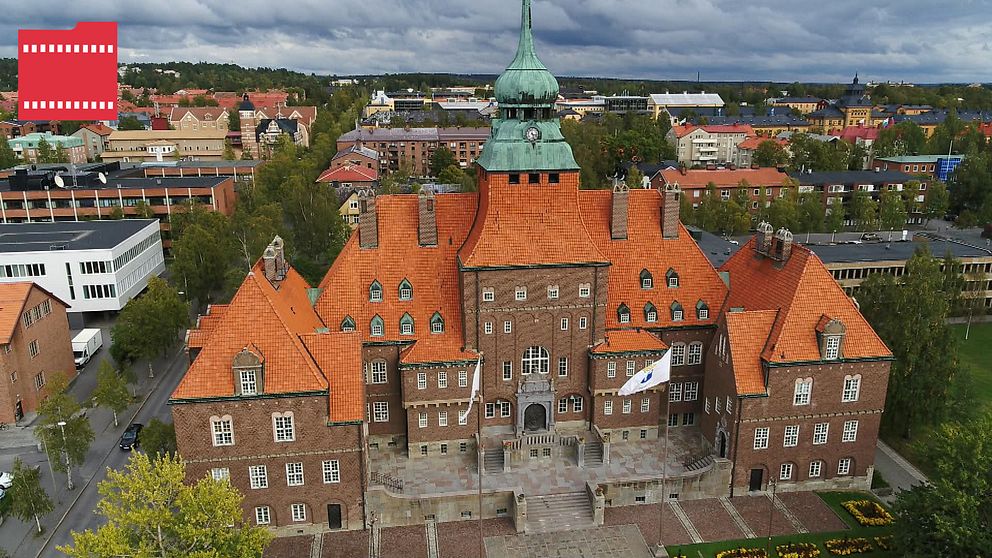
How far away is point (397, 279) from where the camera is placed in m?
56.6

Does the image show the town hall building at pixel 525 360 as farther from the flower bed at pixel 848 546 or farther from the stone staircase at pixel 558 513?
the flower bed at pixel 848 546

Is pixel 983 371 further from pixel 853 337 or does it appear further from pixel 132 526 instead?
pixel 132 526

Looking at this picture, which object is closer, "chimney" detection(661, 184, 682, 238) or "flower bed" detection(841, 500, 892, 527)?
"flower bed" detection(841, 500, 892, 527)

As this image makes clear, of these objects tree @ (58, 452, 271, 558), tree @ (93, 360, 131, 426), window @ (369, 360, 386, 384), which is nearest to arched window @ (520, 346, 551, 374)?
window @ (369, 360, 386, 384)

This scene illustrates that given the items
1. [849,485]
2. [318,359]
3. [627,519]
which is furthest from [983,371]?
[318,359]

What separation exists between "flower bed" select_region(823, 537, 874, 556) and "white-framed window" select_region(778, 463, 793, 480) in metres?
6.78

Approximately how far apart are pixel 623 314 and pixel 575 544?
64.8 ft

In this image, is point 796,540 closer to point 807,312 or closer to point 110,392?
point 807,312

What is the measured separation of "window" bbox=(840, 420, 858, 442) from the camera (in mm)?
52875

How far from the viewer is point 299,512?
159ft

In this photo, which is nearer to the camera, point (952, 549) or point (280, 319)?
point (952, 549)

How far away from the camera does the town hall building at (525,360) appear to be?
47.0 meters

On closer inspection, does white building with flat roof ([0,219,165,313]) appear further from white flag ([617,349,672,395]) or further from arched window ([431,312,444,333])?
white flag ([617,349,672,395])

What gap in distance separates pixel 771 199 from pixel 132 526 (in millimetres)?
129292
